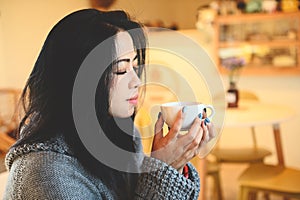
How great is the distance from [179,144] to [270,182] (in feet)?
4.27

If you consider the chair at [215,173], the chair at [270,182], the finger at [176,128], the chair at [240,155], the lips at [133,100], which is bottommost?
the chair at [215,173]

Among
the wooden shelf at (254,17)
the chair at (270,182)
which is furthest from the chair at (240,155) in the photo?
the wooden shelf at (254,17)

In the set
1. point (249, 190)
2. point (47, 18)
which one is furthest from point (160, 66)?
point (249, 190)

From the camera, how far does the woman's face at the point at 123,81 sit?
34.9 inches

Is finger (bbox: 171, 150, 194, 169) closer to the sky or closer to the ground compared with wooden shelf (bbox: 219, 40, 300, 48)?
closer to the sky

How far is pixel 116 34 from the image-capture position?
882 mm

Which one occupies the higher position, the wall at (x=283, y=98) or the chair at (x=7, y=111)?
the chair at (x=7, y=111)

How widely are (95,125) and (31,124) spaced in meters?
0.14

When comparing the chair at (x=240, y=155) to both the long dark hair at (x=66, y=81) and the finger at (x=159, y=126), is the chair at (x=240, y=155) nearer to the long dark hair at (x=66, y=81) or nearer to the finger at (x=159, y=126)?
the finger at (x=159, y=126)

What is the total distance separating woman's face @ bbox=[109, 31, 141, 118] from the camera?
89cm

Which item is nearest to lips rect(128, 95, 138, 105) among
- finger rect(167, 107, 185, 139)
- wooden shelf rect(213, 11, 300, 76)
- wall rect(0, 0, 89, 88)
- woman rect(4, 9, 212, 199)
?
woman rect(4, 9, 212, 199)

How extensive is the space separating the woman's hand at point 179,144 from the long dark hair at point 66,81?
130 millimetres

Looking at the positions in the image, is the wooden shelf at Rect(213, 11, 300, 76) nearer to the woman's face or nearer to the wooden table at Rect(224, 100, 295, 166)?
the wooden table at Rect(224, 100, 295, 166)

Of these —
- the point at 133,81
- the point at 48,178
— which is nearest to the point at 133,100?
the point at 133,81
